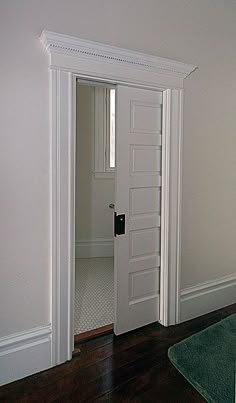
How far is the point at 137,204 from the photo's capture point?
2.54m

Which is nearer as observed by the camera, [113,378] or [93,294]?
[113,378]

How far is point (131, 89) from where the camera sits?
2404 mm

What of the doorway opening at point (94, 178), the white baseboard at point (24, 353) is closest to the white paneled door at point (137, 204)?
the white baseboard at point (24, 353)

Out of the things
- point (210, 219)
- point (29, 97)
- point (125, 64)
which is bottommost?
point (210, 219)

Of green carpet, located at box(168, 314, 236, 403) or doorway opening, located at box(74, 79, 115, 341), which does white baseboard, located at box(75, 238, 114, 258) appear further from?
green carpet, located at box(168, 314, 236, 403)

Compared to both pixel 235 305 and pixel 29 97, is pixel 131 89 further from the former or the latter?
pixel 235 305

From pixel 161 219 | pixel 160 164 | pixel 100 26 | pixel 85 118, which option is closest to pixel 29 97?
pixel 100 26

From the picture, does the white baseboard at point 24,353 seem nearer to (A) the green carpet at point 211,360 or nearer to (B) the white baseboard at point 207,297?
(A) the green carpet at point 211,360

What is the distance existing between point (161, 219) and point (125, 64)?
1.32 metres

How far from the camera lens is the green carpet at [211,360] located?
6.16 ft

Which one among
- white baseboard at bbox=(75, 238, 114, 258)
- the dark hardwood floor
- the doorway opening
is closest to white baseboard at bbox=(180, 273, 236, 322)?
the dark hardwood floor

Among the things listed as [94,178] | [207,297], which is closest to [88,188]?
[94,178]

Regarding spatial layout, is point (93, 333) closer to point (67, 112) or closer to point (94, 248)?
point (67, 112)

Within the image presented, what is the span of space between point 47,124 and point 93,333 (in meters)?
1.72
